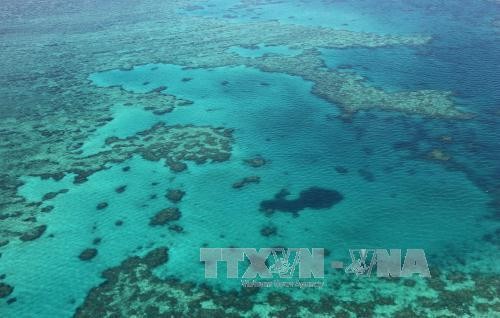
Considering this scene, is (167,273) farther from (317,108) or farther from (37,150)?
(317,108)

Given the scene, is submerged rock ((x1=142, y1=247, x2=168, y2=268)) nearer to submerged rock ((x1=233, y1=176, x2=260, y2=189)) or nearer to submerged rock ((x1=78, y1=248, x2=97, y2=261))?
submerged rock ((x1=78, y1=248, x2=97, y2=261))

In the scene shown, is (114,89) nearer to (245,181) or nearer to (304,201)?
(245,181)

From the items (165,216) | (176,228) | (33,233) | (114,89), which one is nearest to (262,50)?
(114,89)

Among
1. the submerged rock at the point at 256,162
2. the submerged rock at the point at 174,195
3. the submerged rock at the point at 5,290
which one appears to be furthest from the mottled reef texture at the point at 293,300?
the submerged rock at the point at 256,162

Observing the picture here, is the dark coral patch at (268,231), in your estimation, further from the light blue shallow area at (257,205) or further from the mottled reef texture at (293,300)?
the mottled reef texture at (293,300)

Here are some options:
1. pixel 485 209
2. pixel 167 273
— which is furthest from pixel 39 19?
pixel 485 209

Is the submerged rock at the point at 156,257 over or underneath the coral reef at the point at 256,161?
underneath
